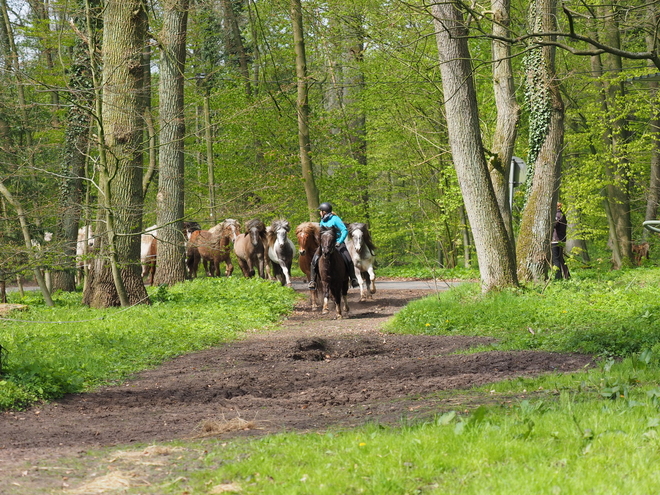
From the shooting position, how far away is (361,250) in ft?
69.7

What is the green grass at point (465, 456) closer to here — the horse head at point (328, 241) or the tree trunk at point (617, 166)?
the horse head at point (328, 241)

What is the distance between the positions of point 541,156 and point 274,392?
446 inches

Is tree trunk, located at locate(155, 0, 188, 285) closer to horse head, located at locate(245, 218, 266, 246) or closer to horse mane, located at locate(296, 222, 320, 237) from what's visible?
horse head, located at locate(245, 218, 266, 246)

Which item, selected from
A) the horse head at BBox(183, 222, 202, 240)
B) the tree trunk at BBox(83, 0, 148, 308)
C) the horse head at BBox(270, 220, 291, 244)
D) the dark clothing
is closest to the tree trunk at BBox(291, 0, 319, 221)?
the horse head at BBox(270, 220, 291, 244)

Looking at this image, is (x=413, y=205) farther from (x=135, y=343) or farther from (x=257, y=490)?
(x=257, y=490)

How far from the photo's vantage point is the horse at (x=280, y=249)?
2317 centimetres

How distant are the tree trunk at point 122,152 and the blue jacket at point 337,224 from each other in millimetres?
4186

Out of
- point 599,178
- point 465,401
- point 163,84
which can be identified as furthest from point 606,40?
point 465,401

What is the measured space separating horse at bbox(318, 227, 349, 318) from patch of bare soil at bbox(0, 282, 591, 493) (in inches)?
152

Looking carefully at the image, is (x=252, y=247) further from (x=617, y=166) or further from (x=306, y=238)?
(x=617, y=166)

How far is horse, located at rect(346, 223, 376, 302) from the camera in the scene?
69.4 feet

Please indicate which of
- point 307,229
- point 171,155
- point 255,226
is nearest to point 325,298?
point 307,229

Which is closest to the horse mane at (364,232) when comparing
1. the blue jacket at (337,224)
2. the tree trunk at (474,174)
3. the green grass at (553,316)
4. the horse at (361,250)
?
the horse at (361,250)

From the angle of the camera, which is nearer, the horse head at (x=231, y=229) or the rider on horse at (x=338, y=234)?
the rider on horse at (x=338, y=234)
